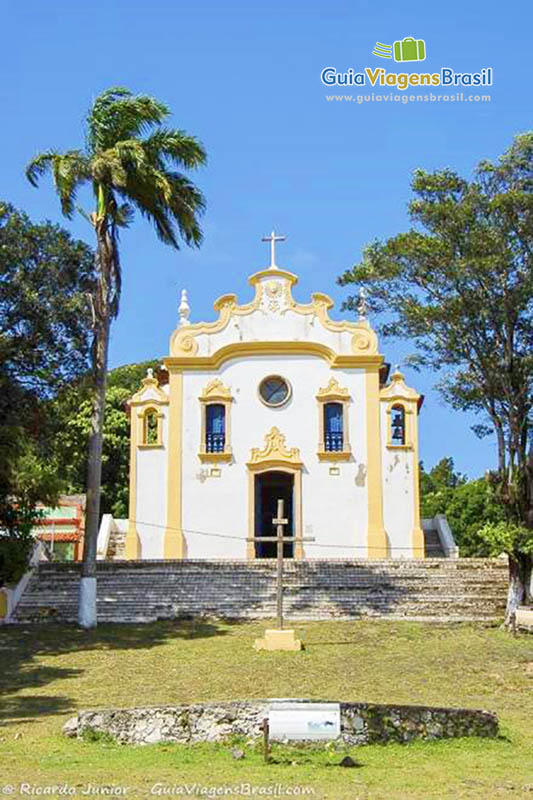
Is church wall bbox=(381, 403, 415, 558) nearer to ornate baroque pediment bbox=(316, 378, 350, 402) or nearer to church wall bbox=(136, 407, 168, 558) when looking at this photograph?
ornate baroque pediment bbox=(316, 378, 350, 402)

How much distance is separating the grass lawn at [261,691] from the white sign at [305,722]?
0.46ft

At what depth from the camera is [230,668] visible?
13.5m

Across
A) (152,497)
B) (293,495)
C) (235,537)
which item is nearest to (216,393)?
(152,497)

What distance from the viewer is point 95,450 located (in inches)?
734

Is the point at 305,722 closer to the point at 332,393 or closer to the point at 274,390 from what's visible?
the point at 332,393

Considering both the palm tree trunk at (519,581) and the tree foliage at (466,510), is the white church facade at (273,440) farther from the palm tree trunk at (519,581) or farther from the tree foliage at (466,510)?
the tree foliage at (466,510)

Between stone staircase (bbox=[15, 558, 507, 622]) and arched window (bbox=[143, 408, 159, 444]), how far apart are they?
545cm

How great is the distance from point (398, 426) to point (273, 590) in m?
7.97

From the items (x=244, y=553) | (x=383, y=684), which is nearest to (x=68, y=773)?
(x=383, y=684)

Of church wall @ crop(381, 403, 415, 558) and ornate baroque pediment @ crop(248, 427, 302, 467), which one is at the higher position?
ornate baroque pediment @ crop(248, 427, 302, 467)

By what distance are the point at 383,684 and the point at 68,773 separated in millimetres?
6253

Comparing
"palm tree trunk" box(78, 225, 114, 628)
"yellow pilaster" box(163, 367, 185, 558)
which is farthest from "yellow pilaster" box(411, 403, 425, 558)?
"palm tree trunk" box(78, 225, 114, 628)

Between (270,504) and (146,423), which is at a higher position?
(146,423)

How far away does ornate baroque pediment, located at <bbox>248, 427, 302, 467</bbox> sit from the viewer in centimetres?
2577
